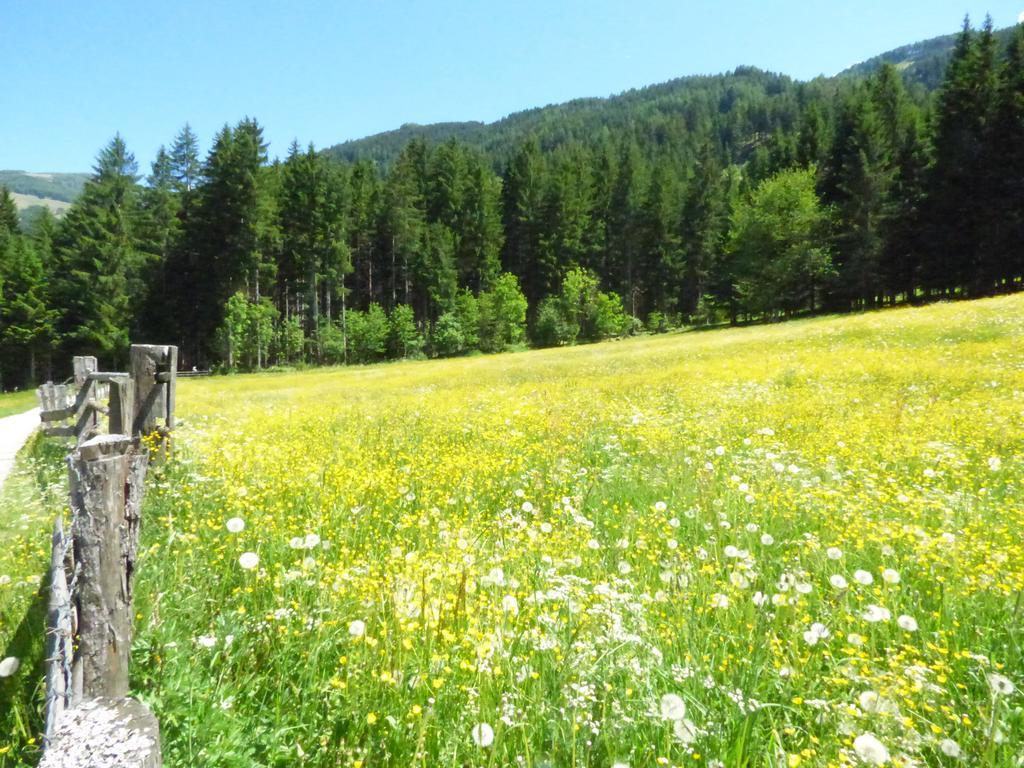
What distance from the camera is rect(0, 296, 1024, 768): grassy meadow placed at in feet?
7.57

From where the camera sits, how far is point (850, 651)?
2.62 metres

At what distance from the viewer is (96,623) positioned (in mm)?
2189

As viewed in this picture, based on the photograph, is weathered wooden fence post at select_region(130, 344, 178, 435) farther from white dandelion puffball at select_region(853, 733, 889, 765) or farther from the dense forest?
the dense forest

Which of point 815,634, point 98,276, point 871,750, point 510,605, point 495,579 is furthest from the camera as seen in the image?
point 98,276

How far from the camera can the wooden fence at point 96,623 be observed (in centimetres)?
150

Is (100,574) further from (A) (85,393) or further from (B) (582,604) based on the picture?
(A) (85,393)

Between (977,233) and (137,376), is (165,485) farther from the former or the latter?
(977,233)

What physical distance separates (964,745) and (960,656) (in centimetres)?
54

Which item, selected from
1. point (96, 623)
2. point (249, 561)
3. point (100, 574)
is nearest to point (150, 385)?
point (249, 561)

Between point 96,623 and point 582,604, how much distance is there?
2.24 meters

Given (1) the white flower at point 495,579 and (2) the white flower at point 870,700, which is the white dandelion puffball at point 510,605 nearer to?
(1) the white flower at point 495,579

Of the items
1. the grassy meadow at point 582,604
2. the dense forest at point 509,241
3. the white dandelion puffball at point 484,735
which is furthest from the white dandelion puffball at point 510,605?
the dense forest at point 509,241

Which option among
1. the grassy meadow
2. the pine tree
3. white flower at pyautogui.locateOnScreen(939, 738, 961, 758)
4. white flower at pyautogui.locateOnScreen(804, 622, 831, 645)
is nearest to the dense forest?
the pine tree

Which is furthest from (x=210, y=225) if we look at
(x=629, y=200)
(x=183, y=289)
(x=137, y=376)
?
(x=137, y=376)
